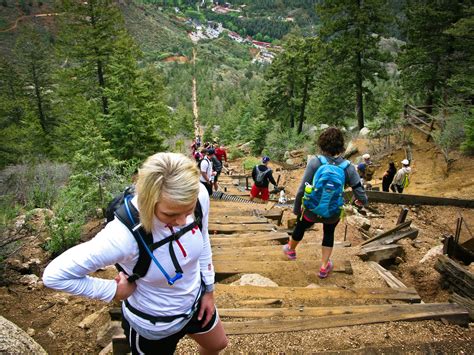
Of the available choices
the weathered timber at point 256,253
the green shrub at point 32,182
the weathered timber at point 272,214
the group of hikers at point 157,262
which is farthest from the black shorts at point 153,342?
the green shrub at point 32,182

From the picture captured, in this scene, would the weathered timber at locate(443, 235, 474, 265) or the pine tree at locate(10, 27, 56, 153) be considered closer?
the weathered timber at locate(443, 235, 474, 265)

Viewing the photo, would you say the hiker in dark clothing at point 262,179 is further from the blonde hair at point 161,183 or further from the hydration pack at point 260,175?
the blonde hair at point 161,183

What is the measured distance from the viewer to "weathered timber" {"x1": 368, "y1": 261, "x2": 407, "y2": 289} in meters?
4.35

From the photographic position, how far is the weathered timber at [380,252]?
5.35 meters

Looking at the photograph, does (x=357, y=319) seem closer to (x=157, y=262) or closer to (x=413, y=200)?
(x=157, y=262)

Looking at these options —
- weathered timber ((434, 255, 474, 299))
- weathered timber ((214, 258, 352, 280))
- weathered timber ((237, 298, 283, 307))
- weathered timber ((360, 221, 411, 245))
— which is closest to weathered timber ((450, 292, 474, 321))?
weathered timber ((434, 255, 474, 299))

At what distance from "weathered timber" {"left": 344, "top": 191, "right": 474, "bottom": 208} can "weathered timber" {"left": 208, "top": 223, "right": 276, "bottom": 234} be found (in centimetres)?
399

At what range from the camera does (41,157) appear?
1923 centimetres

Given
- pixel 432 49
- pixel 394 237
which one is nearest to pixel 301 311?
pixel 394 237

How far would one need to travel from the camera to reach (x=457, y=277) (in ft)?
13.4

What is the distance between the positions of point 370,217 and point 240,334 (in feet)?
20.9

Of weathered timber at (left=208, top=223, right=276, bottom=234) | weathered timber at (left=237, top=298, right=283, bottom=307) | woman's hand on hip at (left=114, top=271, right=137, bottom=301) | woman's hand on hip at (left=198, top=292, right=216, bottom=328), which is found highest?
woman's hand on hip at (left=114, top=271, right=137, bottom=301)

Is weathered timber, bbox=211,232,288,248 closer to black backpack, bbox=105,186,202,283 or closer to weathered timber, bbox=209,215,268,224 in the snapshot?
weathered timber, bbox=209,215,268,224

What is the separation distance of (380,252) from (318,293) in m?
2.10
